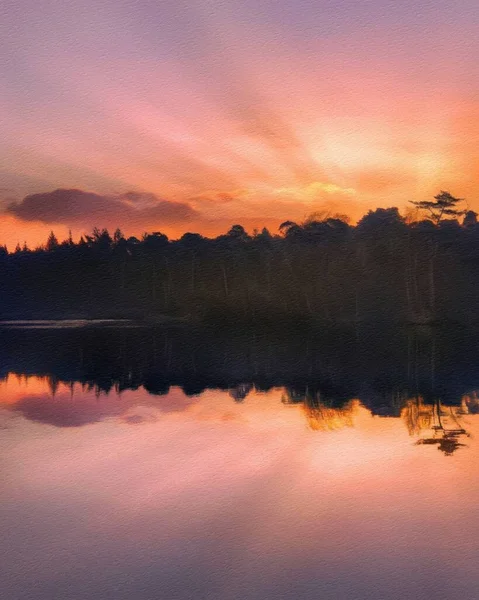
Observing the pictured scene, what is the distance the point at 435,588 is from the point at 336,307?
29154 millimetres

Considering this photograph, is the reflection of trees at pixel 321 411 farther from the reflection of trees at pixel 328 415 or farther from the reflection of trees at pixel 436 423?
the reflection of trees at pixel 436 423

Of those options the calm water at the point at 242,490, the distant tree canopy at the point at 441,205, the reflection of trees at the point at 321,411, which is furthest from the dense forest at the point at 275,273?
the calm water at the point at 242,490

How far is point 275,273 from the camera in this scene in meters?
45.9

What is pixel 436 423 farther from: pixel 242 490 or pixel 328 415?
pixel 242 490

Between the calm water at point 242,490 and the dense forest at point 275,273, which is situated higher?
the dense forest at point 275,273

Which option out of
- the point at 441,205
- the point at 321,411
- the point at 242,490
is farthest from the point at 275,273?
the point at 242,490

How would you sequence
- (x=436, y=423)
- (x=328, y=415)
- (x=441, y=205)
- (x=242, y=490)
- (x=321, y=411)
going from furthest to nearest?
(x=441, y=205) < (x=321, y=411) < (x=328, y=415) < (x=436, y=423) < (x=242, y=490)

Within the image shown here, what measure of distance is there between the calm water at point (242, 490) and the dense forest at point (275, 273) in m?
14.8

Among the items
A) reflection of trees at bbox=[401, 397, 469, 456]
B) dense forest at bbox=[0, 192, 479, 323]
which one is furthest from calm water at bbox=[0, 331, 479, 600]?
dense forest at bbox=[0, 192, 479, 323]

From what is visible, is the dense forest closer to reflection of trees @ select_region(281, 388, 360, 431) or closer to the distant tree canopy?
the distant tree canopy

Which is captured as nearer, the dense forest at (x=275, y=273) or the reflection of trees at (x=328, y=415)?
the reflection of trees at (x=328, y=415)

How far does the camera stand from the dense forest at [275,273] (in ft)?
109

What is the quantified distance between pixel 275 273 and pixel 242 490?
40889mm

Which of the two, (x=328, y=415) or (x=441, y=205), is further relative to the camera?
(x=441, y=205)
